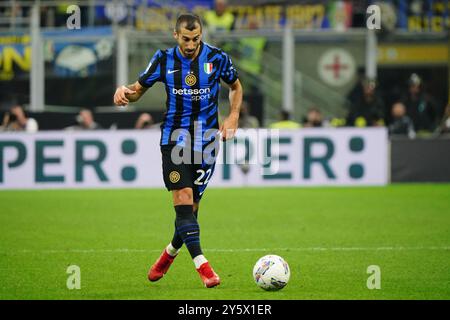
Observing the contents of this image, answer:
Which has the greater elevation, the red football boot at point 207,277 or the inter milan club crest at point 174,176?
the inter milan club crest at point 174,176

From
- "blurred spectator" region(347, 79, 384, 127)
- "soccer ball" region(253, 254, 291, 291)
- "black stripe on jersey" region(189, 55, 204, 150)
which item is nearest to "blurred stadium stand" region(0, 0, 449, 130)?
"blurred spectator" region(347, 79, 384, 127)

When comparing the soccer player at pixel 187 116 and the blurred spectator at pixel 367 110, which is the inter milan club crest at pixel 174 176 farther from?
the blurred spectator at pixel 367 110

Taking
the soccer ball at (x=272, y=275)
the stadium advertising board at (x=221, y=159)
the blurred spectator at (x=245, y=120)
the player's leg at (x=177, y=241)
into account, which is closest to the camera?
the soccer ball at (x=272, y=275)

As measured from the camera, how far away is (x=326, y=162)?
19125 millimetres

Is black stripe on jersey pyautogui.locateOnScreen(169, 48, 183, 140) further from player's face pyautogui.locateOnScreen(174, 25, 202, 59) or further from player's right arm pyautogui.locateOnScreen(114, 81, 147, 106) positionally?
player's right arm pyautogui.locateOnScreen(114, 81, 147, 106)

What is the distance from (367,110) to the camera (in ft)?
68.5

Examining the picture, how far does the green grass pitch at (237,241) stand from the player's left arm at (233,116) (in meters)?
1.24

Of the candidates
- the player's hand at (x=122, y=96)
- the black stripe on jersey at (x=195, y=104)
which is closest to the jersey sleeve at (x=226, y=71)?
the black stripe on jersey at (x=195, y=104)

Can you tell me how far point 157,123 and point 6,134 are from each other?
3600 millimetres

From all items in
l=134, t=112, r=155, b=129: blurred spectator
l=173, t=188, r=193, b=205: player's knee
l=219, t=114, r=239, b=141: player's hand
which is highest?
l=219, t=114, r=239, b=141: player's hand

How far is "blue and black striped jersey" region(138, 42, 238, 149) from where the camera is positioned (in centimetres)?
828

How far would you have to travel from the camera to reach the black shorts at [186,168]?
26.6 feet
